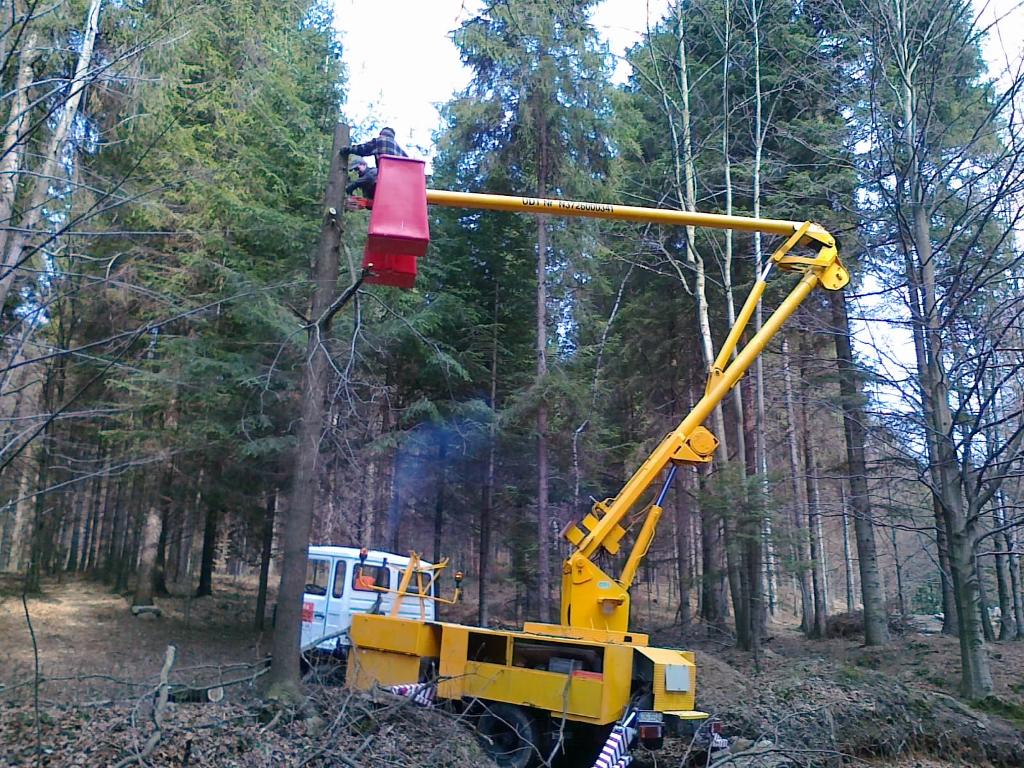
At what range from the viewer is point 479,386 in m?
21.5

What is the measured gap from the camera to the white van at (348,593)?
13.8 meters

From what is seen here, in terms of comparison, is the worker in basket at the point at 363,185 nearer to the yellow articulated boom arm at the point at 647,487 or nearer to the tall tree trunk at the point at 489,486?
the yellow articulated boom arm at the point at 647,487

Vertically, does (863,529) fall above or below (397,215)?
below

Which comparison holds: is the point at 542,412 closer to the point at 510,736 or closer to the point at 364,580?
the point at 364,580

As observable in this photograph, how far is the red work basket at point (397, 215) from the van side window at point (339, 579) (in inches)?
323

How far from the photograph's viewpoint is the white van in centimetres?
1378

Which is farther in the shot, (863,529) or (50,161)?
(863,529)

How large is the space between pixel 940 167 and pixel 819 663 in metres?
8.38

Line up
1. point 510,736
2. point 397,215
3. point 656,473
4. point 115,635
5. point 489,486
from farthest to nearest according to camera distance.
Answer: point 489,486, point 115,635, point 656,473, point 510,736, point 397,215

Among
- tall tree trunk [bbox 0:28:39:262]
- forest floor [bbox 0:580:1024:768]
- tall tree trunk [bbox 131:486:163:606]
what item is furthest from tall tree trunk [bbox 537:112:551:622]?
tall tree trunk [bbox 0:28:39:262]

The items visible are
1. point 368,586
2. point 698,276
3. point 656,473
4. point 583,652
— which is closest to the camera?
point 583,652

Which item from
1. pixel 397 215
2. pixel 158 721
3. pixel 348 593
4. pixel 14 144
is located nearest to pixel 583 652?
pixel 158 721

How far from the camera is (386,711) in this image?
721cm

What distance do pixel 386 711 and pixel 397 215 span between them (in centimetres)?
440
